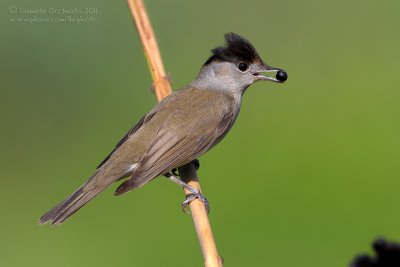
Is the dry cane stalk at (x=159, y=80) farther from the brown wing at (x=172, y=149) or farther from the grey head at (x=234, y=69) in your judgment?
the grey head at (x=234, y=69)

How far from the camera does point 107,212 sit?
15.3 feet

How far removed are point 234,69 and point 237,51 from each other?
140 mm

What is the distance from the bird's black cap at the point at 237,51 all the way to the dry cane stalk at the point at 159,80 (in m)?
0.41

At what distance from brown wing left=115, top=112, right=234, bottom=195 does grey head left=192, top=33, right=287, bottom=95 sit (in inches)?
14.6

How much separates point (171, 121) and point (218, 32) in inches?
124

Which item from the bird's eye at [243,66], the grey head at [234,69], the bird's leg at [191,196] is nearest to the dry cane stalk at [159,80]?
the bird's leg at [191,196]

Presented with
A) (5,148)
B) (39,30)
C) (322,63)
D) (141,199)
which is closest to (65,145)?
(5,148)

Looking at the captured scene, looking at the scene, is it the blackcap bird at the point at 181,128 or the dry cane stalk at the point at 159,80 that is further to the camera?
the blackcap bird at the point at 181,128

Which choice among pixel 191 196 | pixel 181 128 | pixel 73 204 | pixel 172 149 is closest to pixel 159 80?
pixel 181 128

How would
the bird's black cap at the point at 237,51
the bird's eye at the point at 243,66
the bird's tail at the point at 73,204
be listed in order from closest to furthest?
the bird's tail at the point at 73,204
the bird's black cap at the point at 237,51
the bird's eye at the point at 243,66

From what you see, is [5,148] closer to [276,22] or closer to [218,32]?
[218,32]

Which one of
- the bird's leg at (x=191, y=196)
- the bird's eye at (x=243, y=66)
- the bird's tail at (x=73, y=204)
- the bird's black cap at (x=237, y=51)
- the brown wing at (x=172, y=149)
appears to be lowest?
the bird's leg at (x=191, y=196)

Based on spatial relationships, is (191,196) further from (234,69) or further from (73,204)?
(234,69)

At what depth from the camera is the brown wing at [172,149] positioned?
10.9ft
